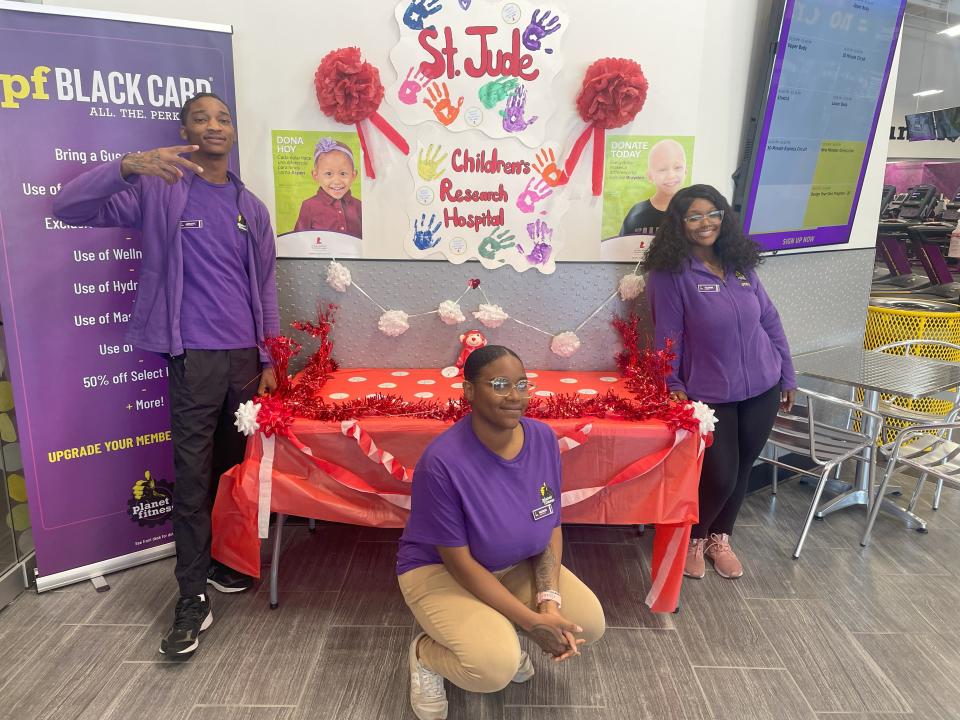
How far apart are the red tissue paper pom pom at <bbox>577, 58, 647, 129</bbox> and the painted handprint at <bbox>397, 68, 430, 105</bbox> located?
2.11 ft

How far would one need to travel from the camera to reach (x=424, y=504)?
6.03 ft

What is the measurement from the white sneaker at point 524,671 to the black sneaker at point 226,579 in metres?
1.16

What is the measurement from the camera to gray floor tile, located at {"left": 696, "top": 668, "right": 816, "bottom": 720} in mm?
1983

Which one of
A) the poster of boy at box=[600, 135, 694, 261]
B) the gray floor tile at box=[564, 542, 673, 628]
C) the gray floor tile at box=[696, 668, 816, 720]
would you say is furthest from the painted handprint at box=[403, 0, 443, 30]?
the gray floor tile at box=[696, 668, 816, 720]

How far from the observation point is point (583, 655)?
2246 millimetres

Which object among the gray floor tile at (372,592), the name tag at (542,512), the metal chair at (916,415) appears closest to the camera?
the name tag at (542,512)

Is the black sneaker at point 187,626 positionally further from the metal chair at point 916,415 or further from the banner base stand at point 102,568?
the metal chair at point 916,415

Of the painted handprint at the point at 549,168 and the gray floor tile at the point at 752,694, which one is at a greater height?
the painted handprint at the point at 549,168

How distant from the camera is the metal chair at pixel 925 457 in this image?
273cm

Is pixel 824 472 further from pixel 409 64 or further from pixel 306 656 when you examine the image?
pixel 409 64

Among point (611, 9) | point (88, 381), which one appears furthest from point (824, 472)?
point (88, 381)

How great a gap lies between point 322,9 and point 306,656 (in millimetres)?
2407

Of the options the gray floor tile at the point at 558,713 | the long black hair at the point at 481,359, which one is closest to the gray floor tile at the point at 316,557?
the gray floor tile at the point at 558,713

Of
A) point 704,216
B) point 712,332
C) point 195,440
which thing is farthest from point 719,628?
point 195,440
